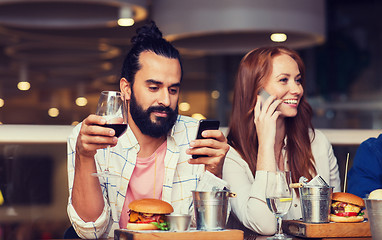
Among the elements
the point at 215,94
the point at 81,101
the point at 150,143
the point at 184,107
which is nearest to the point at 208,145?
the point at 150,143

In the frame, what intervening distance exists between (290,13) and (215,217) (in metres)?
A: 1.98

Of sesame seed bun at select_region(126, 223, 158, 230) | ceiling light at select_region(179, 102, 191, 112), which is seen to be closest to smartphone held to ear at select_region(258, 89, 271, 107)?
sesame seed bun at select_region(126, 223, 158, 230)

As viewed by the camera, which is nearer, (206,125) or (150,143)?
(206,125)

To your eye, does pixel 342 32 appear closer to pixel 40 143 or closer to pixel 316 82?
pixel 316 82

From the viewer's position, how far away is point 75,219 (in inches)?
74.9

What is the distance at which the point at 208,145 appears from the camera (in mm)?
1852

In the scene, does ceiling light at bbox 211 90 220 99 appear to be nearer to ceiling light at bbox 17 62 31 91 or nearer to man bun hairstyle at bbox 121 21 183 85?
ceiling light at bbox 17 62 31 91

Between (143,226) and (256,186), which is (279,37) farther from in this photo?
(143,226)

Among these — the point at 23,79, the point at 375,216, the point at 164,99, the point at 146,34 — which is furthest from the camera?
the point at 23,79

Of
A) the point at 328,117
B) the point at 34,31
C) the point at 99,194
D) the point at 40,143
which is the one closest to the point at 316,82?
the point at 328,117

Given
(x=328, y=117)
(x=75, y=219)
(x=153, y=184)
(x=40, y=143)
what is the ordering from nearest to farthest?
1. (x=75, y=219)
2. (x=153, y=184)
3. (x=40, y=143)
4. (x=328, y=117)

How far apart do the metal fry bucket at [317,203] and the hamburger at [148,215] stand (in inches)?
18.3

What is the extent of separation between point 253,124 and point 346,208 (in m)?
0.74

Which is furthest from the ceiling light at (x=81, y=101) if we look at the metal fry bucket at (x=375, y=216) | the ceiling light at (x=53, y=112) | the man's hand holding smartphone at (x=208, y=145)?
the metal fry bucket at (x=375, y=216)
